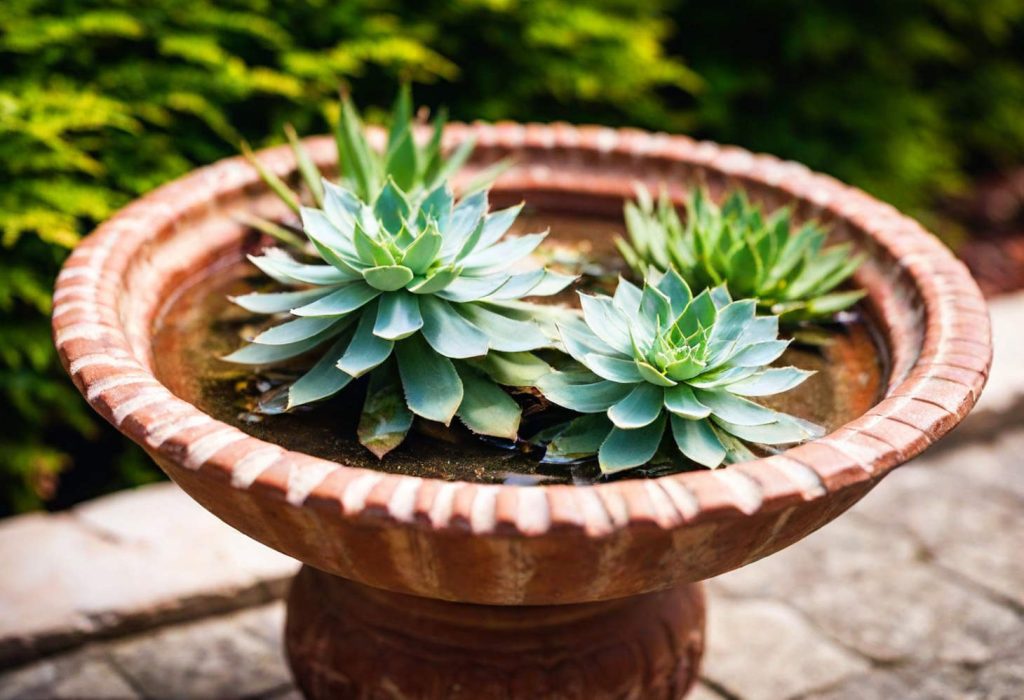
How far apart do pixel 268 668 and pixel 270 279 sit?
2.89 feet

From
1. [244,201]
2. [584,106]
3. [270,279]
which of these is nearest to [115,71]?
[244,201]

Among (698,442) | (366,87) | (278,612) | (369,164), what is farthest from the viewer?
(366,87)

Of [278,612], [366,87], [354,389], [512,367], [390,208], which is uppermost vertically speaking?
[390,208]

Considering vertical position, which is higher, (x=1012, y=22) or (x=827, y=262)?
(x=827, y=262)

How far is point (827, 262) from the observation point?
1886 mm

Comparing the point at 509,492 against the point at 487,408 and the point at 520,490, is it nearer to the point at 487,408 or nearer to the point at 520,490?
the point at 520,490

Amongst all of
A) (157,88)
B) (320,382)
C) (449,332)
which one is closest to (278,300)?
(320,382)

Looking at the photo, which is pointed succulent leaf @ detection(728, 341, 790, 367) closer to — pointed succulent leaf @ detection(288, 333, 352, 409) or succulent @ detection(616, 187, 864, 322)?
succulent @ detection(616, 187, 864, 322)

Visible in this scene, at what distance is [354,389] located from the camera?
1.68 metres

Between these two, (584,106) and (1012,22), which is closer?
(584,106)

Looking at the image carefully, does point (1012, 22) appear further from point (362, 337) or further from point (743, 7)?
point (362, 337)

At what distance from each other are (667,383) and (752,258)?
0.39 meters

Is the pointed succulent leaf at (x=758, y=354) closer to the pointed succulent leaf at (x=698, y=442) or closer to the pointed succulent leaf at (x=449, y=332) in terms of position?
the pointed succulent leaf at (x=698, y=442)

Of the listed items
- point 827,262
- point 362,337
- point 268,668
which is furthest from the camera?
point 268,668
